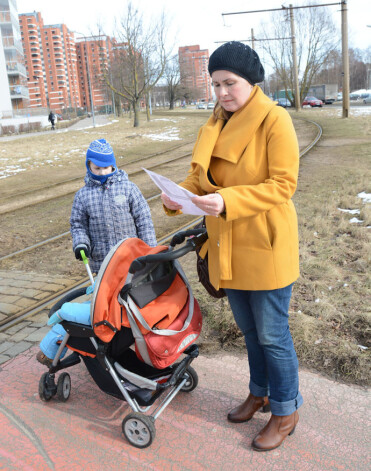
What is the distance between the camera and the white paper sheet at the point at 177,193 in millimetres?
2217

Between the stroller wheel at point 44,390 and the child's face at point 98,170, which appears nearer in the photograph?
the stroller wheel at point 44,390

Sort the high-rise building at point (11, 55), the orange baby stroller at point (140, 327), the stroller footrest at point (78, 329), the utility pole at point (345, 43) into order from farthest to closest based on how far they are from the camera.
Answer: the high-rise building at point (11, 55) → the utility pole at point (345, 43) → the stroller footrest at point (78, 329) → the orange baby stroller at point (140, 327)

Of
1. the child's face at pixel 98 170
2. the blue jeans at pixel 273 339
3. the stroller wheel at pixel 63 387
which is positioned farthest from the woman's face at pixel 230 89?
the stroller wheel at pixel 63 387

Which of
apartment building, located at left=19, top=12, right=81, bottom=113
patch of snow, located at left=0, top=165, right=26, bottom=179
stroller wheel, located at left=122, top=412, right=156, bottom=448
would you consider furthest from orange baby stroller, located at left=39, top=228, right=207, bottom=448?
apartment building, located at left=19, top=12, right=81, bottom=113

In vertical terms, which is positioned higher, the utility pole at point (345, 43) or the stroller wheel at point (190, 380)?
the utility pole at point (345, 43)

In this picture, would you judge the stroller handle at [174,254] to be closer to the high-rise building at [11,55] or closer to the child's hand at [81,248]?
the child's hand at [81,248]

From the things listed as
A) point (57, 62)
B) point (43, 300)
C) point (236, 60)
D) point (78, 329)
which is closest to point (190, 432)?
point (78, 329)

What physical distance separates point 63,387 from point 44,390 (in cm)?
13

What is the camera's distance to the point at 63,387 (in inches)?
127

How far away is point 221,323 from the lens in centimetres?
402

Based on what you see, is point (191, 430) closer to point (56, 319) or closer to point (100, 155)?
point (56, 319)

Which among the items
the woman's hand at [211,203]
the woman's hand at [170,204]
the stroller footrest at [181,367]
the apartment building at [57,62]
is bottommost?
the stroller footrest at [181,367]

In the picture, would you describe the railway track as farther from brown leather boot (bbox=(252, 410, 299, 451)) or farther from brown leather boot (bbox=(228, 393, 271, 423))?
brown leather boot (bbox=(252, 410, 299, 451))

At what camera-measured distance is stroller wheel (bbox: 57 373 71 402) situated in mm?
3201
